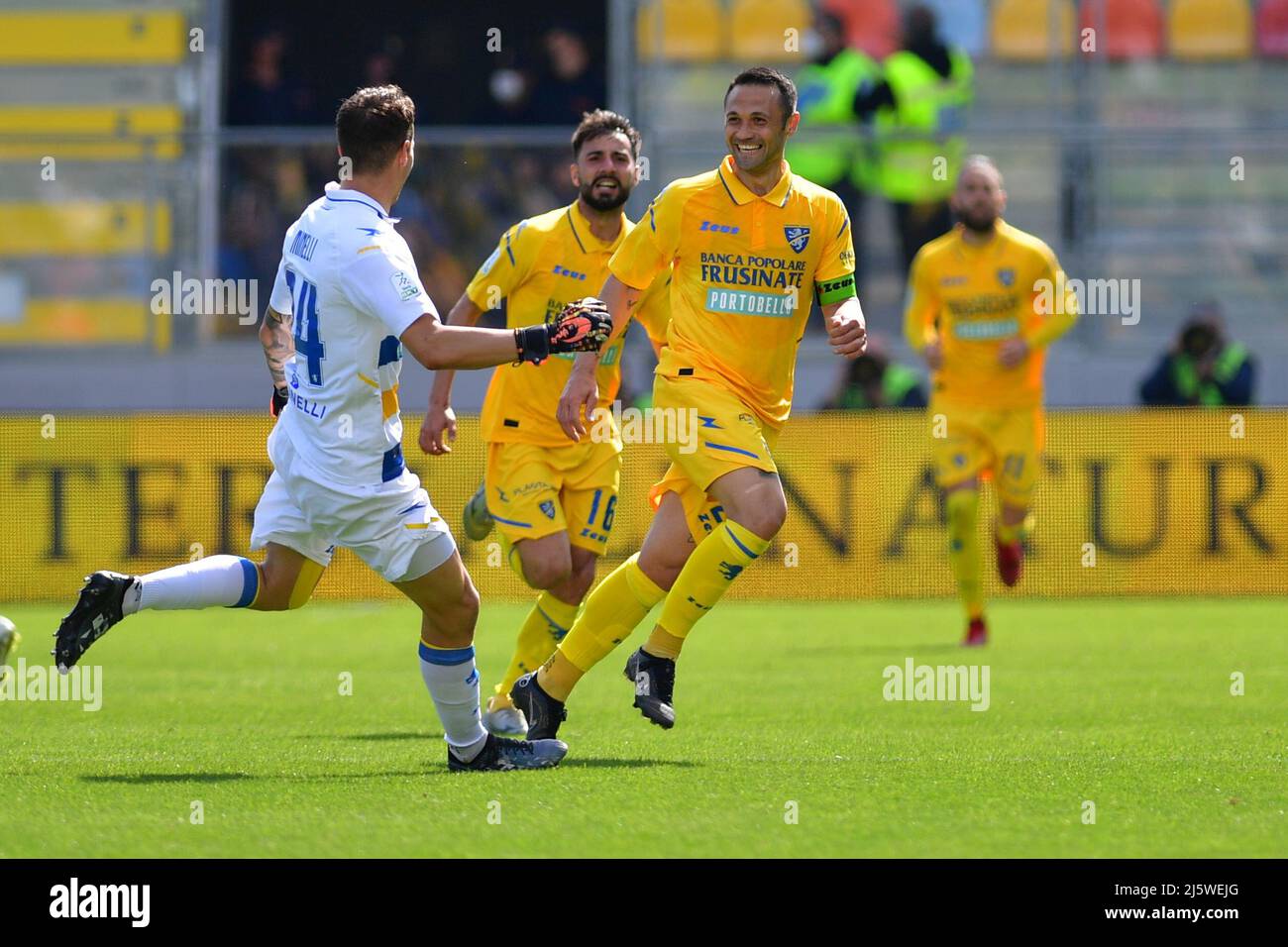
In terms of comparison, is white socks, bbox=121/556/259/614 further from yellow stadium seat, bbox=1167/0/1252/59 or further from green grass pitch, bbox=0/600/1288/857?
yellow stadium seat, bbox=1167/0/1252/59

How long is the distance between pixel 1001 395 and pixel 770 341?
5257 millimetres

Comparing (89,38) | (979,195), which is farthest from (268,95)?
(979,195)

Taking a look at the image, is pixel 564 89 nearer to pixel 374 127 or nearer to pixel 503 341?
pixel 374 127

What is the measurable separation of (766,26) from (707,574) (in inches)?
511

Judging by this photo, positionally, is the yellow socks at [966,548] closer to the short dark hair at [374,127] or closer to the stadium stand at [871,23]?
the short dark hair at [374,127]

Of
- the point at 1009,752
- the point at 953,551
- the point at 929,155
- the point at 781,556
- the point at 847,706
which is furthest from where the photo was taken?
the point at 929,155

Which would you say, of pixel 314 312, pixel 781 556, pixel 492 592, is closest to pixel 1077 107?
pixel 781 556

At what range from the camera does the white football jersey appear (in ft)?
20.5

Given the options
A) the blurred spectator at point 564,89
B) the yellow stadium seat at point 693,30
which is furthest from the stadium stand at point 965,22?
the blurred spectator at point 564,89

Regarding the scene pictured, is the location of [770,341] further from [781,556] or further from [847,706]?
[781,556]

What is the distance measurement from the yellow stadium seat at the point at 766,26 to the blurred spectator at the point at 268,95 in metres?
4.04

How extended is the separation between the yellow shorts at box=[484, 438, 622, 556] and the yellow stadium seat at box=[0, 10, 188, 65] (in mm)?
11547

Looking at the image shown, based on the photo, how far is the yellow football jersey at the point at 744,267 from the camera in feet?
24.2
